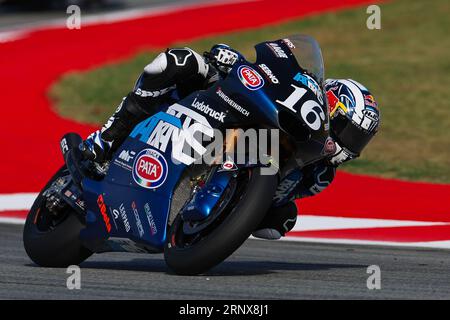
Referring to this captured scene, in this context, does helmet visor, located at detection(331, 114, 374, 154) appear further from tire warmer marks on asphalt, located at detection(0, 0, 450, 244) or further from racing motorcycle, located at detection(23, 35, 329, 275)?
tire warmer marks on asphalt, located at detection(0, 0, 450, 244)

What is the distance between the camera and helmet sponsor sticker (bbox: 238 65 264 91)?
5788 mm

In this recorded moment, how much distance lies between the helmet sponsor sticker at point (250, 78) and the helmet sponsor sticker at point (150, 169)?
58cm

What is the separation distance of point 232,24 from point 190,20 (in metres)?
0.85

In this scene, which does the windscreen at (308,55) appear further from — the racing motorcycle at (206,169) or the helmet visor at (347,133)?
the helmet visor at (347,133)

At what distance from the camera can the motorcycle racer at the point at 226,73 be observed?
19.7 feet

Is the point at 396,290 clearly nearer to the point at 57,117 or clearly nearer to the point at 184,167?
the point at 184,167

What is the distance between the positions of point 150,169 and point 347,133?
1.03 m

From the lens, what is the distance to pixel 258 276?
243 inches

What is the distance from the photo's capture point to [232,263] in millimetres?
6836

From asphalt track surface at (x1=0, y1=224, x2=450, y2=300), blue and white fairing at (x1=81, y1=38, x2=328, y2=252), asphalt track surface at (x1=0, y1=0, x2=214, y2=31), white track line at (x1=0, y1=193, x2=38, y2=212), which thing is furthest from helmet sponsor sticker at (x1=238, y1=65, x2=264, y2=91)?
asphalt track surface at (x1=0, y1=0, x2=214, y2=31)

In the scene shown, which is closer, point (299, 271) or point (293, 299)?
point (293, 299)

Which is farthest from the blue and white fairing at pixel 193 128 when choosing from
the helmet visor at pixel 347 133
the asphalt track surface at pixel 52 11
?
the asphalt track surface at pixel 52 11

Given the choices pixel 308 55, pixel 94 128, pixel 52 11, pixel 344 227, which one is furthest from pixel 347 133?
pixel 52 11

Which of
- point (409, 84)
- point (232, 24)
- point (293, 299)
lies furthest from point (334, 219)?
point (232, 24)
